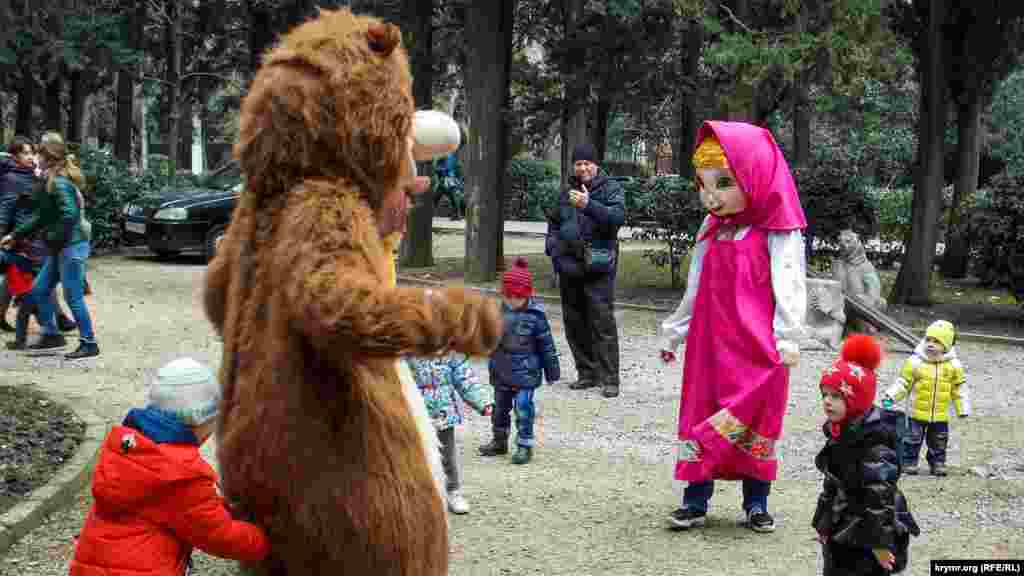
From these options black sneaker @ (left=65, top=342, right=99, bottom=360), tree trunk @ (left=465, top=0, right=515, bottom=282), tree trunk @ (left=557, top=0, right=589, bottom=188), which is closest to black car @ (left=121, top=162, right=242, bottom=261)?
tree trunk @ (left=465, top=0, right=515, bottom=282)

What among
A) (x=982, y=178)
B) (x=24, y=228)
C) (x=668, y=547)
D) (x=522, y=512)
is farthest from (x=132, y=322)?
(x=982, y=178)

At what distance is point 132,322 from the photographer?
12602 mm

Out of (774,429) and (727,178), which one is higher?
(727,178)

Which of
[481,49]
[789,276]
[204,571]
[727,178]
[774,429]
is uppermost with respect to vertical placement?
[481,49]

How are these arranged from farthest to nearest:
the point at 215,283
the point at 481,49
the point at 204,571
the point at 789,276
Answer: the point at 481,49 → the point at 789,276 → the point at 204,571 → the point at 215,283

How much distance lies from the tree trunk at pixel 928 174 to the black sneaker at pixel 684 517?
10261 millimetres

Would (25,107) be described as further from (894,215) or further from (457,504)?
(457,504)

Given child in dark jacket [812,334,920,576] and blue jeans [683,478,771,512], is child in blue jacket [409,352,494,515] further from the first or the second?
child in dark jacket [812,334,920,576]

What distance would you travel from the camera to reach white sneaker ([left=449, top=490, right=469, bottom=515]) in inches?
252

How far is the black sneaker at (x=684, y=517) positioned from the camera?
6113mm

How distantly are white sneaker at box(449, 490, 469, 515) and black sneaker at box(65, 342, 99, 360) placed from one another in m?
5.34

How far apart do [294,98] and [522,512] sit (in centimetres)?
383

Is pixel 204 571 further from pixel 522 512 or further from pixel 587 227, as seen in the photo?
pixel 587 227

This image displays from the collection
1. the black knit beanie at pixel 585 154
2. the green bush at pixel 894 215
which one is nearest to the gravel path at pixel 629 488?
the black knit beanie at pixel 585 154
